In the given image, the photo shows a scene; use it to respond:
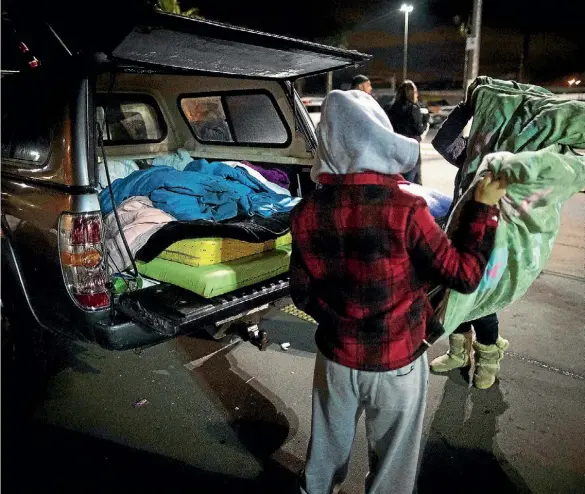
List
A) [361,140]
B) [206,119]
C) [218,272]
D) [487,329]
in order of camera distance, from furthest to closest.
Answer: [206,119] < [487,329] < [218,272] < [361,140]

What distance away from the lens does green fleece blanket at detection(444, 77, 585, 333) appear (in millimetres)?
1897

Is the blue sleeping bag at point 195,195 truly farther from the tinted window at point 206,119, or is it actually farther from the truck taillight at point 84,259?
the tinted window at point 206,119

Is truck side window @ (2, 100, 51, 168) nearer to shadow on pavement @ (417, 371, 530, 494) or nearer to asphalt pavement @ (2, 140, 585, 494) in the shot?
asphalt pavement @ (2, 140, 585, 494)

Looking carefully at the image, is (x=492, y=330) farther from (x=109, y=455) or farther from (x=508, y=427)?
(x=109, y=455)

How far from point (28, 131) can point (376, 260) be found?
8.82ft

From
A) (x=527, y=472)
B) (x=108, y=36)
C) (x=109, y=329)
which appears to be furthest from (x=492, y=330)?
(x=108, y=36)

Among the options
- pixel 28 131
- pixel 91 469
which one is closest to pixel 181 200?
pixel 28 131

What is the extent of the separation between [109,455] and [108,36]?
2363 mm

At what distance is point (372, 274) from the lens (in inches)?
67.6

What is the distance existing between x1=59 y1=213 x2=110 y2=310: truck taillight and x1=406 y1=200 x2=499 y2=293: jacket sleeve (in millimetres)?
1888

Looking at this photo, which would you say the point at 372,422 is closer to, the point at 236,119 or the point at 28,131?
the point at 28,131

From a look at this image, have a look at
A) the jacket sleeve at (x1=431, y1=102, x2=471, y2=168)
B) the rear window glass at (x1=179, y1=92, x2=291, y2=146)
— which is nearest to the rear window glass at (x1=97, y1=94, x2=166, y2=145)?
the rear window glass at (x1=179, y1=92, x2=291, y2=146)

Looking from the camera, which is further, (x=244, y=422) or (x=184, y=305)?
(x=244, y=422)

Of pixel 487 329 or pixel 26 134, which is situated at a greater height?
pixel 26 134
